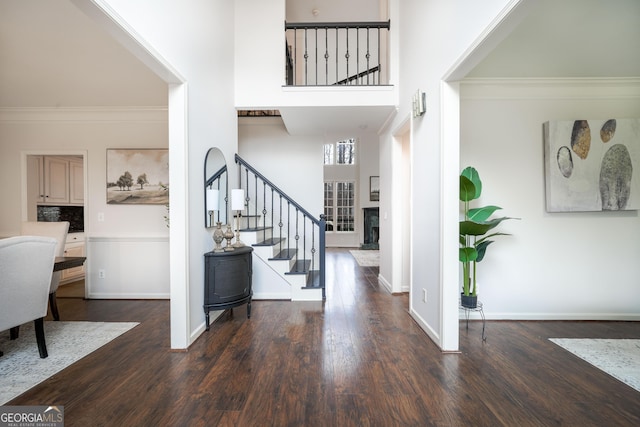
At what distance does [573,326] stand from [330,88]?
3936 millimetres

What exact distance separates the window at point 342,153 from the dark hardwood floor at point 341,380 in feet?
23.3

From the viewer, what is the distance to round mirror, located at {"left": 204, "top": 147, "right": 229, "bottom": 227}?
112 inches

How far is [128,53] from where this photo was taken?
2.61 metres

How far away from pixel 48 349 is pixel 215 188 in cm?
207

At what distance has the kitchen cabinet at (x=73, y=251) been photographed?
434 cm

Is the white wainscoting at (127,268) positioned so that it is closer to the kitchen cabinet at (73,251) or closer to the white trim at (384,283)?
the kitchen cabinet at (73,251)

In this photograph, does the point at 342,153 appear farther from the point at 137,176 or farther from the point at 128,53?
the point at 128,53

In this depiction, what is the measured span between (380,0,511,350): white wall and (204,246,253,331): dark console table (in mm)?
1945

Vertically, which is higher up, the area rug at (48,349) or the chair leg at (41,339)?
the chair leg at (41,339)

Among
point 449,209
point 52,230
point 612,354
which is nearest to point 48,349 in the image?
point 52,230

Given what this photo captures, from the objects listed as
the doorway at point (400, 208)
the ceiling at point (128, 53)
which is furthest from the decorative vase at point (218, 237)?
the doorway at point (400, 208)

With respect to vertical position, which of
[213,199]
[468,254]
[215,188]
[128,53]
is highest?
[128,53]

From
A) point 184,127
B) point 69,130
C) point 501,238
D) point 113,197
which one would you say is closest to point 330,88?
point 184,127

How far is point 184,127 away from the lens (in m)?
2.37
